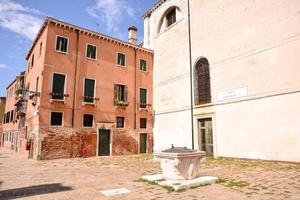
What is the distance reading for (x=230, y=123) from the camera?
14.0 metres

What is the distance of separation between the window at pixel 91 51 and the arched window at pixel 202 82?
813 centimetres

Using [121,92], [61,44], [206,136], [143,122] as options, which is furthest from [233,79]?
[61,44]

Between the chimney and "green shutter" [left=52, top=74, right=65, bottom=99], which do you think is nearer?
"green shutter" [left=52, top=74, right=65, bottom=99]

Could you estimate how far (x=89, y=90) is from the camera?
17734mm

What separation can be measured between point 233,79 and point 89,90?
10488 mm

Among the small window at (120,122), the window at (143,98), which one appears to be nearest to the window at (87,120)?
the small window at (120,122)

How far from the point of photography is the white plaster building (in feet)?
37.6

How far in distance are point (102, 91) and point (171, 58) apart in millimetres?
6383

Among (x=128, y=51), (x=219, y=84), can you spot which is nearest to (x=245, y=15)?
(x=219, y=84)

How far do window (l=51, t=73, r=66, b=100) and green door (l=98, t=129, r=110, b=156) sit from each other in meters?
4.09

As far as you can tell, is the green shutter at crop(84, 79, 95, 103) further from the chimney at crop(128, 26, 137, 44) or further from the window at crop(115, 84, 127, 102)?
the chimney at crop(128, 26, 137, 44)

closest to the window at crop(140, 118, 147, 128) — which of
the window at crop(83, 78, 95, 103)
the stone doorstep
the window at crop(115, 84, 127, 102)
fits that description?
the window at crop(115, 84, 127, 102)

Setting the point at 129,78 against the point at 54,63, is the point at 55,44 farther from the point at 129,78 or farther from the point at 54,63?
the point at 129,78

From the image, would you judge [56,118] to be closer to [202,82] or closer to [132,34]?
[202,82]
